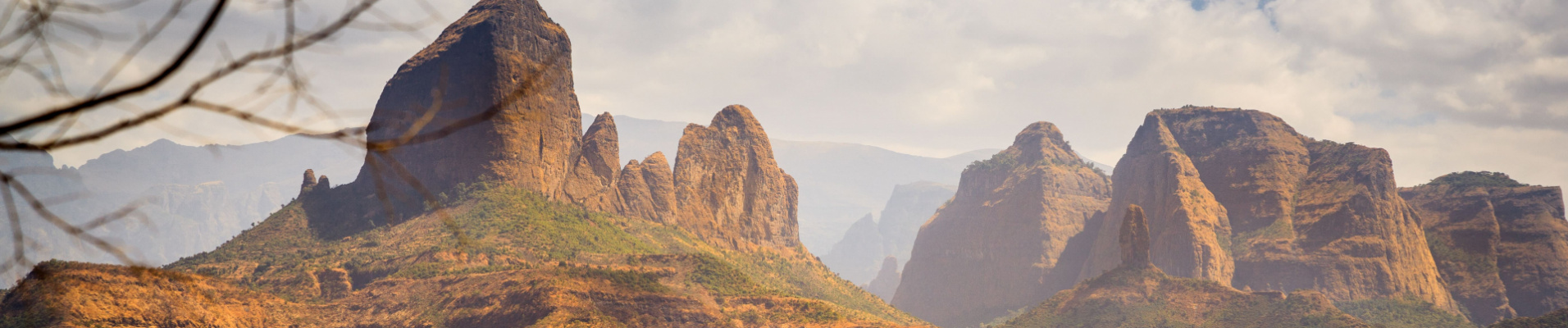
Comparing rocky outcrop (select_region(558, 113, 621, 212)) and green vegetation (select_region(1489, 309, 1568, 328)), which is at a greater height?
rocky outcrop (select_region(558, 113, 621, 212))

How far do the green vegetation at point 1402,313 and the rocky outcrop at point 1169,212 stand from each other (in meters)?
15.1

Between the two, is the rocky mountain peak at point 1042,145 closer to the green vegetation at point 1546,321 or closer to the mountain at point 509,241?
the mountain at point 509,241

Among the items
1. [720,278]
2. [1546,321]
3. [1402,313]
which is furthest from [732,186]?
[1546,321]

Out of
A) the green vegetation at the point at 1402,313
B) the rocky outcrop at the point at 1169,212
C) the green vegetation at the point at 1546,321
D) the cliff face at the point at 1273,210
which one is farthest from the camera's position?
the rocky outcrop at the point at 1169,212

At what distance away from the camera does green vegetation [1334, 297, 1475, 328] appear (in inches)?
3541

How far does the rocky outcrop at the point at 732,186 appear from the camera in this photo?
11156cm

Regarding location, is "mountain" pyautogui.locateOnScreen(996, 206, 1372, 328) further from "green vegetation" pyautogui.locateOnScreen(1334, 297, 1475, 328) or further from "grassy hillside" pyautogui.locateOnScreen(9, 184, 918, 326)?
"grassy hillside" pyautogui.locateOnScreen(9, 184, 918, 326)

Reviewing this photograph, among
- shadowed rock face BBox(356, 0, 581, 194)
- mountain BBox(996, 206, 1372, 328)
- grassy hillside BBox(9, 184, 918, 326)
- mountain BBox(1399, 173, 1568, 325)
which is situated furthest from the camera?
mountain BBox(1399, 173, 1568, 325)

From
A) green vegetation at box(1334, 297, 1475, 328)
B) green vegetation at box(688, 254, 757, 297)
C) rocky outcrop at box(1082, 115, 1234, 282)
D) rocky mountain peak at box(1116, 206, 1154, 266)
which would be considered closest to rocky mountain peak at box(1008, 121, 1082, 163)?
rocky outcrop at box(1082, 115, 1234, 282)

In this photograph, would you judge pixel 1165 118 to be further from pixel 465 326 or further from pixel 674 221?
pixel 465 326

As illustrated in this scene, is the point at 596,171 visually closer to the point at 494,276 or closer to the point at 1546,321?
the point at 494,276

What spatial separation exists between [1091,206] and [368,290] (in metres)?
122

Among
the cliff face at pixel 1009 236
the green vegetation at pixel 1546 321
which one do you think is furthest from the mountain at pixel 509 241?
the green vegetation at pixel 1546 321

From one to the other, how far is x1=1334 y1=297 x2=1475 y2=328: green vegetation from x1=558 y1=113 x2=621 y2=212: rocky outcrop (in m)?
89.1
